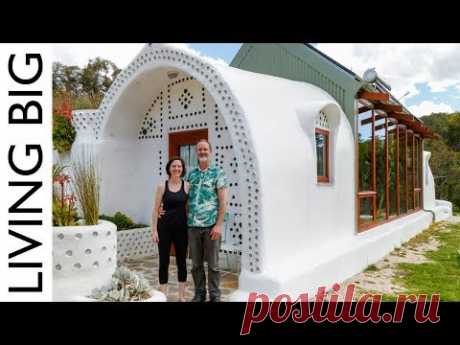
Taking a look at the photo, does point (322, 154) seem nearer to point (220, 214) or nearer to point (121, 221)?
point (220, 214)

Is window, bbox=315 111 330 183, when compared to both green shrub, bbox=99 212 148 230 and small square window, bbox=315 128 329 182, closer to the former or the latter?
small square window, bbox=315 128 329 182

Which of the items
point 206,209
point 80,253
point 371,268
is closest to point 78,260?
point 80,253

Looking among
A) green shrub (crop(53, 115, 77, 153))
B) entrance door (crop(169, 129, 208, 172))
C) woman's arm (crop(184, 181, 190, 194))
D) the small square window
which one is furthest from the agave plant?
green shrub (crop(53, 115, 77, 153))

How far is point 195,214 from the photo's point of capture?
13.9ft

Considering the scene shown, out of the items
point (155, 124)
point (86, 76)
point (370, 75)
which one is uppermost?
point (86, 76)

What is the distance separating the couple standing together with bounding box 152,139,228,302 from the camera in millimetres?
4234

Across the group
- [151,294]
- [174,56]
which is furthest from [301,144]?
[151,294]

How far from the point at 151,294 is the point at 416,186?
1023cm

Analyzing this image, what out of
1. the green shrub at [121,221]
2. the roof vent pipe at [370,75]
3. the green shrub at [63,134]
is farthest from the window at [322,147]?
the green shrub at [63,134]

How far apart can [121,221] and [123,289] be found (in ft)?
11.2

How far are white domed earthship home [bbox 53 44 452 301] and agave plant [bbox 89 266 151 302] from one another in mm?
1160

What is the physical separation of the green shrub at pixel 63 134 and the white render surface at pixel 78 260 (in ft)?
12.7

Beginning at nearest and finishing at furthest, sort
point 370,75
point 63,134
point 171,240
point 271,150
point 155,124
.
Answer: point 171,240 → point 271,150 → point 370,75 → point 155,124 → point 63,134
